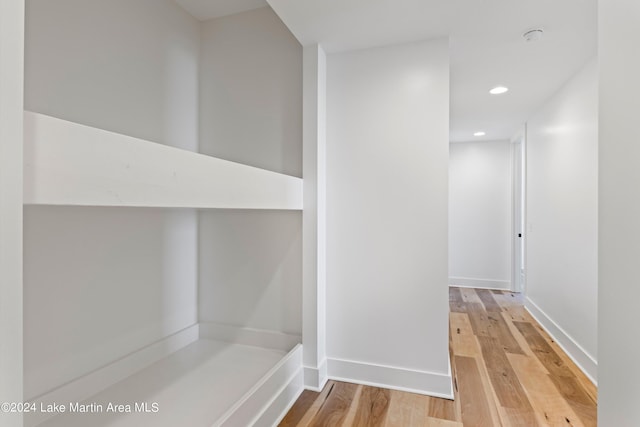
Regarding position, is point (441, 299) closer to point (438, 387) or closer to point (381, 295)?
point (381, 295)

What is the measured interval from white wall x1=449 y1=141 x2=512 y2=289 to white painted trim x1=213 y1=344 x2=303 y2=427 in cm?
383

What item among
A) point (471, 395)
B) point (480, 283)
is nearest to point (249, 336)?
point (471, 395)

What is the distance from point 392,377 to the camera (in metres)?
2.16

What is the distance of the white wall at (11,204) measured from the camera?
0.63 metres

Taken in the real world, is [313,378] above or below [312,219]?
below

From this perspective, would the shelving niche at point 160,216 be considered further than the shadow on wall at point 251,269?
No

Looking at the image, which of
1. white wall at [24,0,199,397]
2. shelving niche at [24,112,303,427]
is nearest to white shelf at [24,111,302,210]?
shelving niche at [24,112,303,427]

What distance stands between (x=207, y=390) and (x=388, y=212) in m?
1.55

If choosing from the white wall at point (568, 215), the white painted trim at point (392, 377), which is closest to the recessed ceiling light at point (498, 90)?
the white wall at point (568, 215)

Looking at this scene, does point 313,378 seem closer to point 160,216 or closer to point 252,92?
point 160,216

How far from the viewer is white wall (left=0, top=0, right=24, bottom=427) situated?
63cm

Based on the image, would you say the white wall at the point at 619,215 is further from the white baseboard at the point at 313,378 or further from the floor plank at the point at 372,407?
the white baseboard at the point at 313,378

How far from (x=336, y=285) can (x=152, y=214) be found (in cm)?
136

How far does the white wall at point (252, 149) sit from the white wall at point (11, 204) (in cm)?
176
